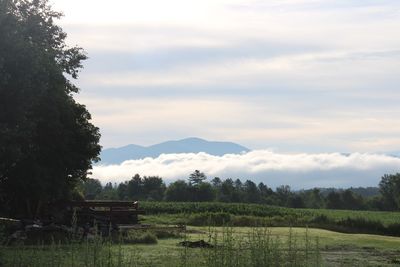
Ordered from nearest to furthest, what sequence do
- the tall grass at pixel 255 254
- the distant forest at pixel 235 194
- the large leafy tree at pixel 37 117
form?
the tall grass at pixel 255 254, the large leafy tree at pixel 37 117, the distant forest at pixel 235 194

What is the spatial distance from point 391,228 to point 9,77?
40972 millimetres

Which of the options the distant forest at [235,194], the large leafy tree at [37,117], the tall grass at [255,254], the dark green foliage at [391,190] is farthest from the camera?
the dark green foliage at [391,190]

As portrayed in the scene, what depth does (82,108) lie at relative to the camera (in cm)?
3353

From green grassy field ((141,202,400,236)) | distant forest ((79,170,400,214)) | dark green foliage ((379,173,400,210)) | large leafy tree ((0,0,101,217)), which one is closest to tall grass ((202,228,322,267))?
large leafy tree ((0,0,101,217))

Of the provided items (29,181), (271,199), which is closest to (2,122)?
(29,181)

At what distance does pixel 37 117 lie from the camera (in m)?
26.2

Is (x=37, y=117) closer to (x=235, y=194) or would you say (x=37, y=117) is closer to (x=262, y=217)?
(x=262, y=217)

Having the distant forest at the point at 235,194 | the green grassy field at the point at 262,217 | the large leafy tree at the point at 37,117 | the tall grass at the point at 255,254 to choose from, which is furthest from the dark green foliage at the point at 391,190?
the tall grass at the point at 255,254

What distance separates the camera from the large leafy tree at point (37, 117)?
17656 mm

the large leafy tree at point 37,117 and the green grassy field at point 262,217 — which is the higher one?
the large leafy tree at point 37,117

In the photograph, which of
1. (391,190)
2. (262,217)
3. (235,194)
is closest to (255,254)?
(262,217)

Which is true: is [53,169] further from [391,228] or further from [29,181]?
[391,228]

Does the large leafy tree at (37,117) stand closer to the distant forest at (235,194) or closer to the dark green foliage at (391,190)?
the distant forest at (235,194)

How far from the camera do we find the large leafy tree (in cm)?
1766
